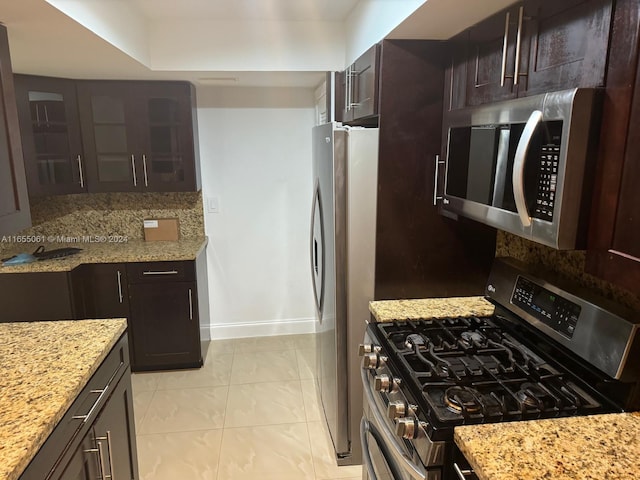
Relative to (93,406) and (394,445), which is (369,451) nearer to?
(394,445)

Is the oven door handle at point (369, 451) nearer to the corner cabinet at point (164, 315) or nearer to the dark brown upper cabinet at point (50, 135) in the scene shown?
the corner cabinet at point (164, 315)

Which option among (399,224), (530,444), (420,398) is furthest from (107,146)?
(530,444)

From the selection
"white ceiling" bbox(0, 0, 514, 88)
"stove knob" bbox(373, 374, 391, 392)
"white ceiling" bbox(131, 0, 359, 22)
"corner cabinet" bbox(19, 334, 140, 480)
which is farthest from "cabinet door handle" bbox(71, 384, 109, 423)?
"white ceiling" bbox(131, 0, 359, 22)

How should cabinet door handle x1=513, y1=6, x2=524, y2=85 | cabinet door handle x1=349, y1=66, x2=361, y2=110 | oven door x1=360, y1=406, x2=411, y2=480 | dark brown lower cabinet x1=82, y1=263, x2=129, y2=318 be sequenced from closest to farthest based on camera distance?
cabinet door handle x1=513, y1=6, x2=524, y2=85, oven door x1=360, y1=406, x2=411, y2=480, cabinet door handle x1=349, y1=66, x2=361, y2=110, dark brown lower cabinet x1=82, y1=263, x2=129, y2=318

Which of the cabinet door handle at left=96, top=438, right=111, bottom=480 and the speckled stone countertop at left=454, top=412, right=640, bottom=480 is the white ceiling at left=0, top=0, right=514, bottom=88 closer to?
the speckled stone countertop at left=454, top=412, right=640, bottom=480

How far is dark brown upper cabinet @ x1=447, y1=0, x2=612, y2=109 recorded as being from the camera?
1069 millimetres

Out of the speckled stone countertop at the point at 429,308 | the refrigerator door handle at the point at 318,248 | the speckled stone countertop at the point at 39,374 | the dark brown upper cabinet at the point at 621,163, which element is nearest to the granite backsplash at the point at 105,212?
the refrigerator door handle at the point at 318,248

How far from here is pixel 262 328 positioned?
3885 mm

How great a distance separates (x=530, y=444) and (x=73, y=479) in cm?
127

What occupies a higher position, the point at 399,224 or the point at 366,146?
the point at 366,146

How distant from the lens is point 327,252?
7.46ft

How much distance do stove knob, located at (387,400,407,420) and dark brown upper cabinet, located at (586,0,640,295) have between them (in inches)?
24.7

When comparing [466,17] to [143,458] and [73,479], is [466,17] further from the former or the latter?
[143,458]

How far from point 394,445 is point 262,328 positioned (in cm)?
263
